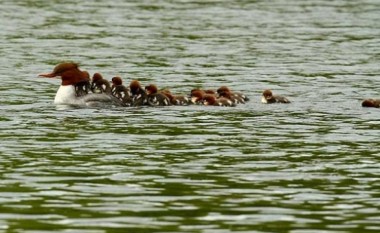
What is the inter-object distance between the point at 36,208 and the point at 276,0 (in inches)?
1172

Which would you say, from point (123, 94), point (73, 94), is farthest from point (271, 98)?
point (73, 94)

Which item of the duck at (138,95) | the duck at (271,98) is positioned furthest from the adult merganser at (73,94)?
the duck at (271,98)

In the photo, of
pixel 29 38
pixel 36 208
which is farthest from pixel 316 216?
pixel 29 38

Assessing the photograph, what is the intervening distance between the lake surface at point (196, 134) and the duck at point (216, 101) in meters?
0.23

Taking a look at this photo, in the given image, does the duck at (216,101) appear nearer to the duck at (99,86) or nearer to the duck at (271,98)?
the duck at (271,98)

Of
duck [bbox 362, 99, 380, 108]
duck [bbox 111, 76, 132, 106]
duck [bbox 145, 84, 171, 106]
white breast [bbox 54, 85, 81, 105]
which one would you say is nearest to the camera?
duck [bbox 362, 99, 380, 108]

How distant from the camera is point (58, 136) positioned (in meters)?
18.7

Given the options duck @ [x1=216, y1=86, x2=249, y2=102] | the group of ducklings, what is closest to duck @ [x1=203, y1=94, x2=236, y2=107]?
the group of ducklings

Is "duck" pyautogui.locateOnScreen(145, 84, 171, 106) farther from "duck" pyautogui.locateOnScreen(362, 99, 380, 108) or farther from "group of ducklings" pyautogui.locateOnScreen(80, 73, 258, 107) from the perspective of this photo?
"duck" pyautogui.locateOnScreen(362, 99, 380, 108)

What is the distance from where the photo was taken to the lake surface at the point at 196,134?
13570mm

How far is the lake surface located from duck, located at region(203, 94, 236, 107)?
0.77ft

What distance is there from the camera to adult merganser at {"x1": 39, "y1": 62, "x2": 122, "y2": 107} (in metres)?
22.5

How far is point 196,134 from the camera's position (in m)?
19.0

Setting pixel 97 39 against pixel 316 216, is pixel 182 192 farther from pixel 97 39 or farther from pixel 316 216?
pixel 97 39
